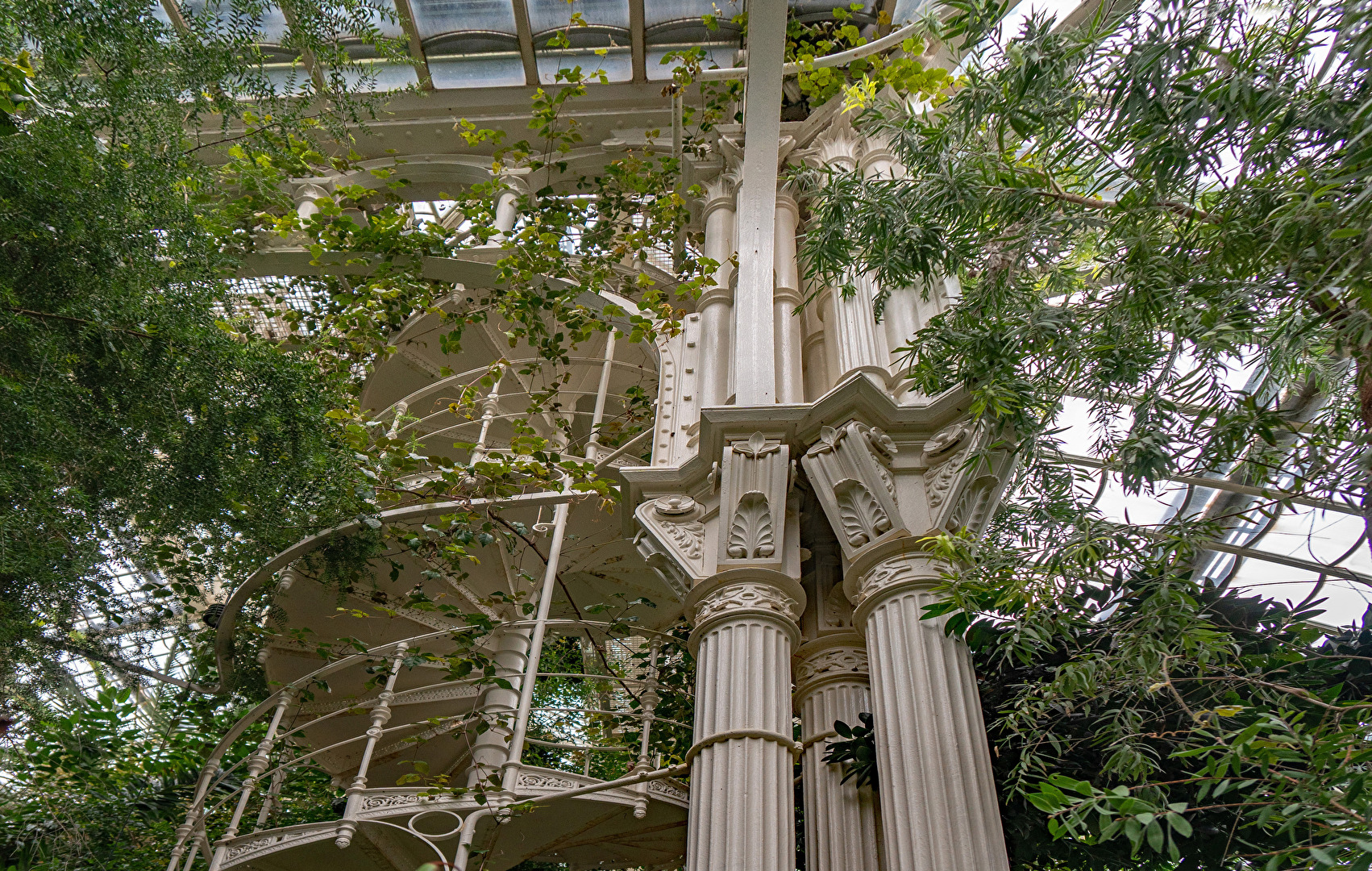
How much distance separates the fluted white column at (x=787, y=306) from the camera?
5.41 metres

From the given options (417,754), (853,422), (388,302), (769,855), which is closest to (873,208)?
(853,422)

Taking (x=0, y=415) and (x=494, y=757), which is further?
(x=494, y=757)

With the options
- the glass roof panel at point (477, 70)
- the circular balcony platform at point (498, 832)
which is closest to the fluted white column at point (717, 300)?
the circular balcony platform at point (498, 832)

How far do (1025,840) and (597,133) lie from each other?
7897mm

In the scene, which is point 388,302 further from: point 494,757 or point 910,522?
point 910,522

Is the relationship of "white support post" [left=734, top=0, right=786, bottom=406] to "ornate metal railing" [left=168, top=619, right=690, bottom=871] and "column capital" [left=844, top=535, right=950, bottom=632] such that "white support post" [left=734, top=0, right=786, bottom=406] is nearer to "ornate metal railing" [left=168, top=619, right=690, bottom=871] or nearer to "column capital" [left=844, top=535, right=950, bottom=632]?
"column capital" [left=844, top=535, right=950, bottom=632]

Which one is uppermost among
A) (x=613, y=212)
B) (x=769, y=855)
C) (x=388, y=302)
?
(x=613, y=212)

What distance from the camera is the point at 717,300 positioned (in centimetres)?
Answer: 625

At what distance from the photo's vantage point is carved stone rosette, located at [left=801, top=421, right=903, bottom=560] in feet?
13.8

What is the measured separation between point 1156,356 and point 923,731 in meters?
1.55

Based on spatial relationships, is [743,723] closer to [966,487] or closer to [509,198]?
[966,487]

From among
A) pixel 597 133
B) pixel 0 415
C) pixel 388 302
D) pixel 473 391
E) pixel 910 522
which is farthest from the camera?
pixel 597 133

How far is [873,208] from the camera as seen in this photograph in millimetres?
3682

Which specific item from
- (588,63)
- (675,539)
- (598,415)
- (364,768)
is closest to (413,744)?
(364,768)
